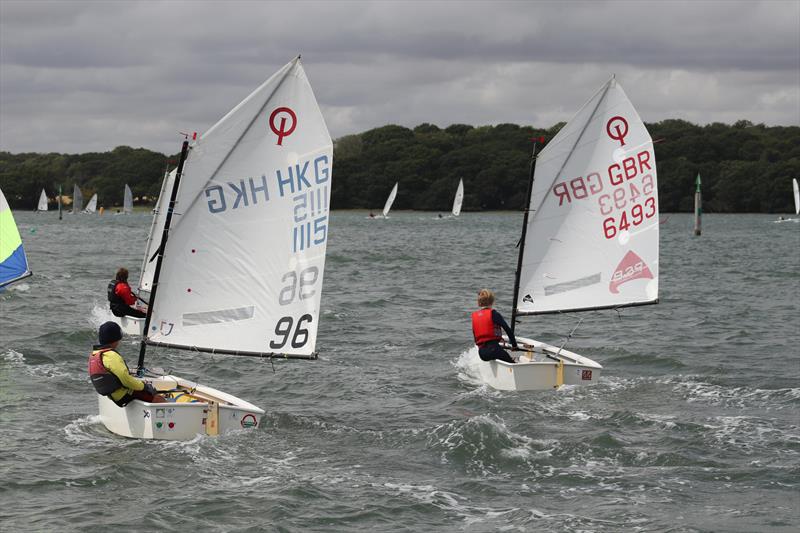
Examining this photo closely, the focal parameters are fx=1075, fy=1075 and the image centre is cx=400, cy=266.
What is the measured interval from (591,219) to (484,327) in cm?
425

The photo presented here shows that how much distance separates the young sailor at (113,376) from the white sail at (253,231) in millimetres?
1022

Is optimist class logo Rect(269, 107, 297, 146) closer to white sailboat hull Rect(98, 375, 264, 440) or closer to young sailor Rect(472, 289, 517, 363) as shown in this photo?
white sailboat hull Rect(98, 375, 264, 440)

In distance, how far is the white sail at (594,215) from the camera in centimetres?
2208

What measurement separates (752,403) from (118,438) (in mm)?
11421

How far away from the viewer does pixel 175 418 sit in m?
15.8

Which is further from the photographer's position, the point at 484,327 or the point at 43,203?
the point at 43,203

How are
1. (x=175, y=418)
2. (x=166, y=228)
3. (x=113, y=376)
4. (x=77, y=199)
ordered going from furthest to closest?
1. (x=77, y=199)
2. (x=166, y=228)
3. (x=175, y=418)
4. (x=113, y=376)

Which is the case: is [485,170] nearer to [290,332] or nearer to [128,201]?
[128,201]

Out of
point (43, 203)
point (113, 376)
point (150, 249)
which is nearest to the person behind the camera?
point (113, 376)

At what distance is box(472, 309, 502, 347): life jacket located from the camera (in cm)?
1973

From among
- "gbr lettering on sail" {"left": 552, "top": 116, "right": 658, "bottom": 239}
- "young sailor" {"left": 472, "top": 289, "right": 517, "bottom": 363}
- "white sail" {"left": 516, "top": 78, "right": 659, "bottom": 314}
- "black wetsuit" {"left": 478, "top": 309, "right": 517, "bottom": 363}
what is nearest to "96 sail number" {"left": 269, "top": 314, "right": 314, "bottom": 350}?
"young sailor" {"left": 472, "top": 289, "right": 517, "bottom": 363}

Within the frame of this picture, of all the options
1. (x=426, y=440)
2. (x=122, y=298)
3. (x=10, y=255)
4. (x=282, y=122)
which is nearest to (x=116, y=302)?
(x=122, y=298)

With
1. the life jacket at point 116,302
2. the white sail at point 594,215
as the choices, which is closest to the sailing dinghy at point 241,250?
the white sail at point 594,215

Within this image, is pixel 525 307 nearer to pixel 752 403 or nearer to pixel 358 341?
pixel 752 403
